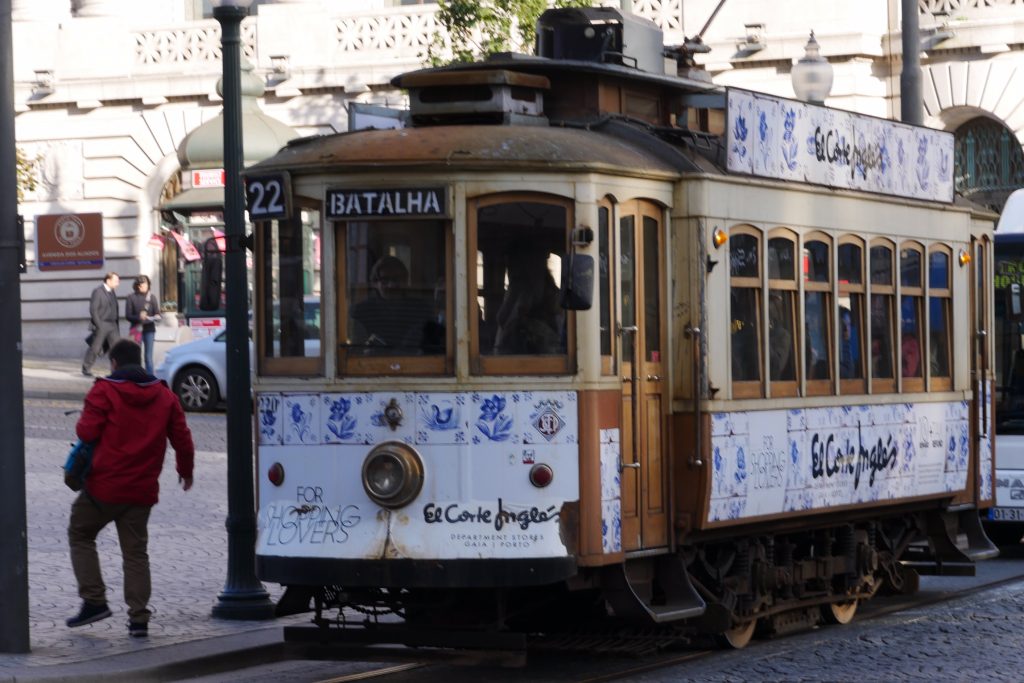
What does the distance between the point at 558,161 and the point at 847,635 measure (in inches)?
146

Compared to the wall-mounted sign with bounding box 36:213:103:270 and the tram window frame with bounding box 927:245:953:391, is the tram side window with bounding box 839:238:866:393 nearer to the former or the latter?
the tram window frame with bounding box 927:245:953:391

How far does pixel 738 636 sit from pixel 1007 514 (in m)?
5.61

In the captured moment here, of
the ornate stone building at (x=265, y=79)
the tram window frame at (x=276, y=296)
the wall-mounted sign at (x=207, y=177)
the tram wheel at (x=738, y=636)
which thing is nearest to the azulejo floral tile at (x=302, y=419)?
the tram window frame at (x=276, y=296)

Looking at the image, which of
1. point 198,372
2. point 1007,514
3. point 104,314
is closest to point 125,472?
point 1007,514

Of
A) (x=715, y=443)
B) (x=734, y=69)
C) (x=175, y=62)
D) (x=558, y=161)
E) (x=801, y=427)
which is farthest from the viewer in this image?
(x=175, y=62)

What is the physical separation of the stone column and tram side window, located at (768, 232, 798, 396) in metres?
33.0

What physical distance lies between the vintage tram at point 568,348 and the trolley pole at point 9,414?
4.12ft

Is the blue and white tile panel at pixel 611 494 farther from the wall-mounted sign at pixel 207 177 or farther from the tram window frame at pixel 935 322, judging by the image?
the wall-mounted sign at pixel 207 177

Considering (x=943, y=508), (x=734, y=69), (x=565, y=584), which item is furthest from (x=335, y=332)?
(x=734, y=69)

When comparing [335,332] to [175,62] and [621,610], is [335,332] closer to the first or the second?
[621,610]

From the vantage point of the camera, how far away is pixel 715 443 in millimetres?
10781

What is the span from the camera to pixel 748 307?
11172 millimetres

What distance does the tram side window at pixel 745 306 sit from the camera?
11.0 metres

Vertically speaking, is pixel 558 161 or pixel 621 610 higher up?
pixel 558 161
